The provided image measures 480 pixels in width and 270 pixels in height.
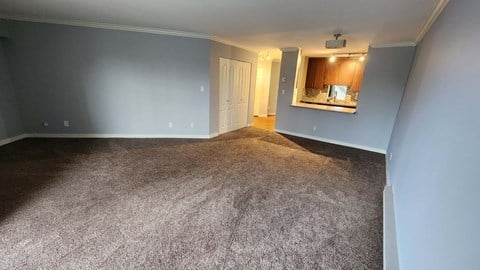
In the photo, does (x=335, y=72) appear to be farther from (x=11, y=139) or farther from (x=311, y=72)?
(x=11, y=139)

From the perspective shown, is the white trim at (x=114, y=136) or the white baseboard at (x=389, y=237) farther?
the white trim at (x=114, y=136)

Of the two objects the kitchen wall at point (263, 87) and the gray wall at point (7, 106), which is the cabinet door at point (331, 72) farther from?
the gray wall at point (7, 106)

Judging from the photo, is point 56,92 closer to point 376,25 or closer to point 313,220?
point 313,220

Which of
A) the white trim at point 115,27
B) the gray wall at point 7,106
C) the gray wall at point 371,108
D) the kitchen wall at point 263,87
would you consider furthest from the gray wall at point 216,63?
the gray wall at point 7,106

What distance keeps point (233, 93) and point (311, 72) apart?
328cm

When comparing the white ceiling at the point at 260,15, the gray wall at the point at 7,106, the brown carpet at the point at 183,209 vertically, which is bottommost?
the brown carpet at the point at 183,209

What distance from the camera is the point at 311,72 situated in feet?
24.2

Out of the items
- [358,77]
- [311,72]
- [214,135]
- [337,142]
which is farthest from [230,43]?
[358,77]

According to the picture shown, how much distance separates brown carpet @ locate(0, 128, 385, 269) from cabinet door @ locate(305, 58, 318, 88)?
3.98m

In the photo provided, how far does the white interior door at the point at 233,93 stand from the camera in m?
5.49

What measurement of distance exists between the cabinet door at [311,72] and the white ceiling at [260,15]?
282 cm

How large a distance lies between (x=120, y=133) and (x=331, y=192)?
15.2ft

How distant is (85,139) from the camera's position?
4695 mm

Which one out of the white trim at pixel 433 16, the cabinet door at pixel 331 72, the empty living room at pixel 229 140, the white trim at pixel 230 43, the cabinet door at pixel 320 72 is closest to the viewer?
the empty living room at pixel 229 140
